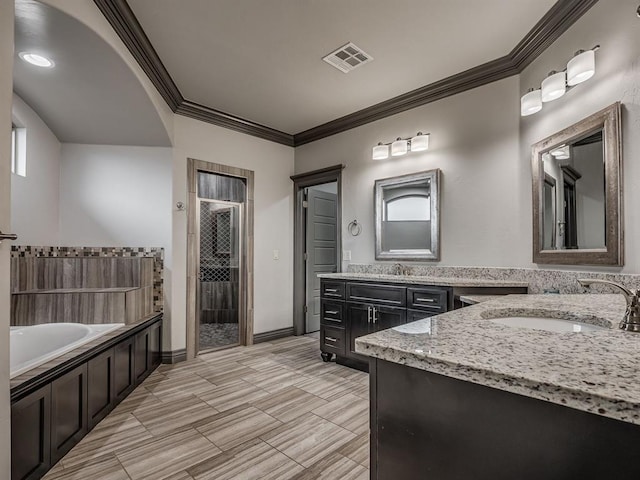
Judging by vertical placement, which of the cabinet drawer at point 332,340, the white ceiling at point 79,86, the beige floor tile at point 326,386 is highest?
the white ceiling at point 79,86

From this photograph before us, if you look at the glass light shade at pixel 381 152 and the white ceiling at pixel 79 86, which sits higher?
the white ceiling at pixel 79 86

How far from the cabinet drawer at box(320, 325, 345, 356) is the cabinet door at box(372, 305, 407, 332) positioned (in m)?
0.44

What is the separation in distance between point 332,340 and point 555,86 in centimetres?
281

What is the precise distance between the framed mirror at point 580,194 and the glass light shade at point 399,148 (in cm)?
122

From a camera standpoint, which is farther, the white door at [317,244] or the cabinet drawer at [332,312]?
the white door at [317,244]

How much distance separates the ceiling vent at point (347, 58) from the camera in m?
2.71

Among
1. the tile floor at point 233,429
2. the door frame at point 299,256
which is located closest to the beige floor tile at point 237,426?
the tile floor at point 233,429

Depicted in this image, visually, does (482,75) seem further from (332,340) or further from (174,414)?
(174,414)

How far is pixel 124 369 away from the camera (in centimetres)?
261

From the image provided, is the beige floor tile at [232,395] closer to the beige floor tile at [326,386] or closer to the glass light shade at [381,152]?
the beige floor tile at [326,386]

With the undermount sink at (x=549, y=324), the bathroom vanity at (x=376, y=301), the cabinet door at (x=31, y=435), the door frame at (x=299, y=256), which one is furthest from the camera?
the door frame at (x=299, y=256)

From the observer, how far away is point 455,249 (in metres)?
3.15

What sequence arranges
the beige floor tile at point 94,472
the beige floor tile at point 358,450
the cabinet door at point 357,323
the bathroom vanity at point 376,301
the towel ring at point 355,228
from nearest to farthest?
the beige floor tile at point 94,472
the beige floor tile at point 358,450
the bathroom vanity at point 376,301
the cabinet door at point 357,323
the towel ring at point 355,228

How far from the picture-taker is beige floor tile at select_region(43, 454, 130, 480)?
172 cm
